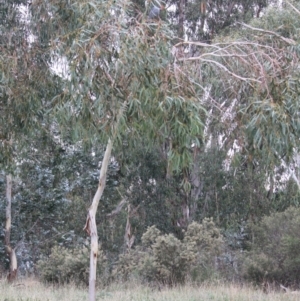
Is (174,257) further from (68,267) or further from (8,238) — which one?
(8,238)

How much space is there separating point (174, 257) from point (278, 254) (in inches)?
96.4

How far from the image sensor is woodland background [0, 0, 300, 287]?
711 centimetres

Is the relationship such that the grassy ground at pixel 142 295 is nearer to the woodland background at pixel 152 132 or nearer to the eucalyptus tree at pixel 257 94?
the woodland background at pixel 152 132

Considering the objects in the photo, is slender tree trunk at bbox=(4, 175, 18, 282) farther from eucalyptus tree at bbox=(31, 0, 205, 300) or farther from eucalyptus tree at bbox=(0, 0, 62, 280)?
eucalyptus tree at bbox=(31, 0, 205, 300)

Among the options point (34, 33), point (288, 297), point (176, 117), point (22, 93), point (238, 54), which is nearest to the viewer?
point (176, 117)

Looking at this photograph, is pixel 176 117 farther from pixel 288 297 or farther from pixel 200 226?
pixel 200 226

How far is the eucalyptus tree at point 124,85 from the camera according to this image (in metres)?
6.97

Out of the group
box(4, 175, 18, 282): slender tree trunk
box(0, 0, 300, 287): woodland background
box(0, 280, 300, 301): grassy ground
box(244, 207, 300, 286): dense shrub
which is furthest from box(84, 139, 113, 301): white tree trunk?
box(4, 175, 18, 282): slender tree trunk

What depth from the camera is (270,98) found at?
7191 mm

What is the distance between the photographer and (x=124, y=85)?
23.7ft

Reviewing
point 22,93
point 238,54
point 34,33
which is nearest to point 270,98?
point 238,54

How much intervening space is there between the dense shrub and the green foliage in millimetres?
3634

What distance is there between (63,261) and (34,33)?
631cm

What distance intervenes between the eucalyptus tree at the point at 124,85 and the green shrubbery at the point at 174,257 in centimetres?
696
